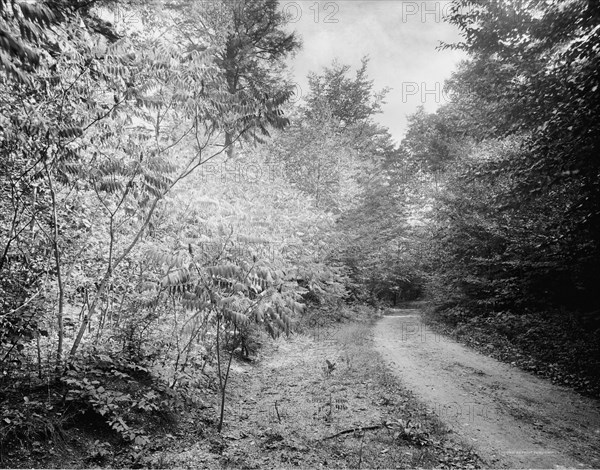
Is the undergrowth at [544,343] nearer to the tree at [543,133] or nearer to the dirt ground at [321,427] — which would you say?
the tree at [543,133]

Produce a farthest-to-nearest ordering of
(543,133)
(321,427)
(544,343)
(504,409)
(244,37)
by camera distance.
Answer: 1. (244,37)
2. (544,343)
3. (543,133)
4. (504,409)
5. (321,427)

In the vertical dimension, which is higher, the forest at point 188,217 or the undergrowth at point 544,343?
the forest at point 188,217

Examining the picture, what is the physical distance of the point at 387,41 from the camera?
7105 millimetres

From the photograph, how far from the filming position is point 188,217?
6.34 meters

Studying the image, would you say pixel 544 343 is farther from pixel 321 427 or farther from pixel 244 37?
pixel 244 37

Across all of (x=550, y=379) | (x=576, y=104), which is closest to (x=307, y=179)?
(x=576, y=104)

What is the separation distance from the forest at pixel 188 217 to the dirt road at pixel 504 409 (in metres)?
1.00

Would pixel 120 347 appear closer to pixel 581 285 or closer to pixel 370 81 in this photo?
pixel 581 285

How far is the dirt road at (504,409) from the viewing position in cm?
477

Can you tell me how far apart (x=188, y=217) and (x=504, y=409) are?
25.1 feet

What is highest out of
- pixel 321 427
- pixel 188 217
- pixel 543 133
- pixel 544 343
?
pixel 543 133

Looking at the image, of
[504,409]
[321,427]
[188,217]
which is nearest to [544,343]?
[504,409]

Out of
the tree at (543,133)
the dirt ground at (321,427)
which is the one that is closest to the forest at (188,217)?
the tree at (543,133)

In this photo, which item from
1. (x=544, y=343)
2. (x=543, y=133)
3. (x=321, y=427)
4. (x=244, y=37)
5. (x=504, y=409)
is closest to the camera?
(x=321, y=427)
